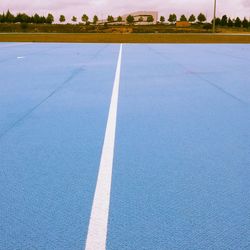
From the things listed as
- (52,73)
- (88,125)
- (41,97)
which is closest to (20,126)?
(88,125)

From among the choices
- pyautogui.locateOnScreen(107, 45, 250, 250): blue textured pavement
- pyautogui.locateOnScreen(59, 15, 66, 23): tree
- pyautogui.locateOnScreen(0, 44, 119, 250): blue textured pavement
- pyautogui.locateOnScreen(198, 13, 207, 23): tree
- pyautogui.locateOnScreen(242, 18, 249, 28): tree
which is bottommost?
pyautogui.locateOnScreen(107, 45, 250, 250): blue textured pavement

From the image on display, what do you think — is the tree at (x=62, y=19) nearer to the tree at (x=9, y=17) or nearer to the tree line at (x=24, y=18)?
the tree line at (x=24, y=18)

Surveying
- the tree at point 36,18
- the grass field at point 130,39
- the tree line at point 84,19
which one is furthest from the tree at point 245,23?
the tree at point 36,18

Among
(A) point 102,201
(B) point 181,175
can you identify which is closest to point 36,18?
(B) point 181,175

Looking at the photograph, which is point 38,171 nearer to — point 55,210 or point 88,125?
point 55,210

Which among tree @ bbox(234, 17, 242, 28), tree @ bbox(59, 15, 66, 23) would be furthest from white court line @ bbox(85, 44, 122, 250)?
tree @ bbox(59, 15, 66, 23)

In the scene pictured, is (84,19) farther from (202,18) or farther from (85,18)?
(202,18)

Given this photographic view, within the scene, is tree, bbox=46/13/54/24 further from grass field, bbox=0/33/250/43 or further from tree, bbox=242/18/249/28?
grass field, bbox=0/33/250/43

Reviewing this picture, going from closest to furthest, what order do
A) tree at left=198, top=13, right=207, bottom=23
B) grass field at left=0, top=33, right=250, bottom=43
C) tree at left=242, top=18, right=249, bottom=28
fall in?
grass field at left=0, top=33, right=250, bottom=43 → tree at left=242, top=18, right=249, bottom=28 → tree at left=198, top=13, right=207, bottom=23

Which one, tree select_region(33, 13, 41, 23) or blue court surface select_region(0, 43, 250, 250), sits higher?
tree select_region(33, 13, 41, 23)

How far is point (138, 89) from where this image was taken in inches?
349

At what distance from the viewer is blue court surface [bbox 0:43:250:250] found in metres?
2.53

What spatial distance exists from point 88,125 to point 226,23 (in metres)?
143

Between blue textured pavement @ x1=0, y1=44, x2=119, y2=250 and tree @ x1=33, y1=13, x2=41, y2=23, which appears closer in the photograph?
blue textured pavement @ x1=0, y1=44, x2=119, y2=250
